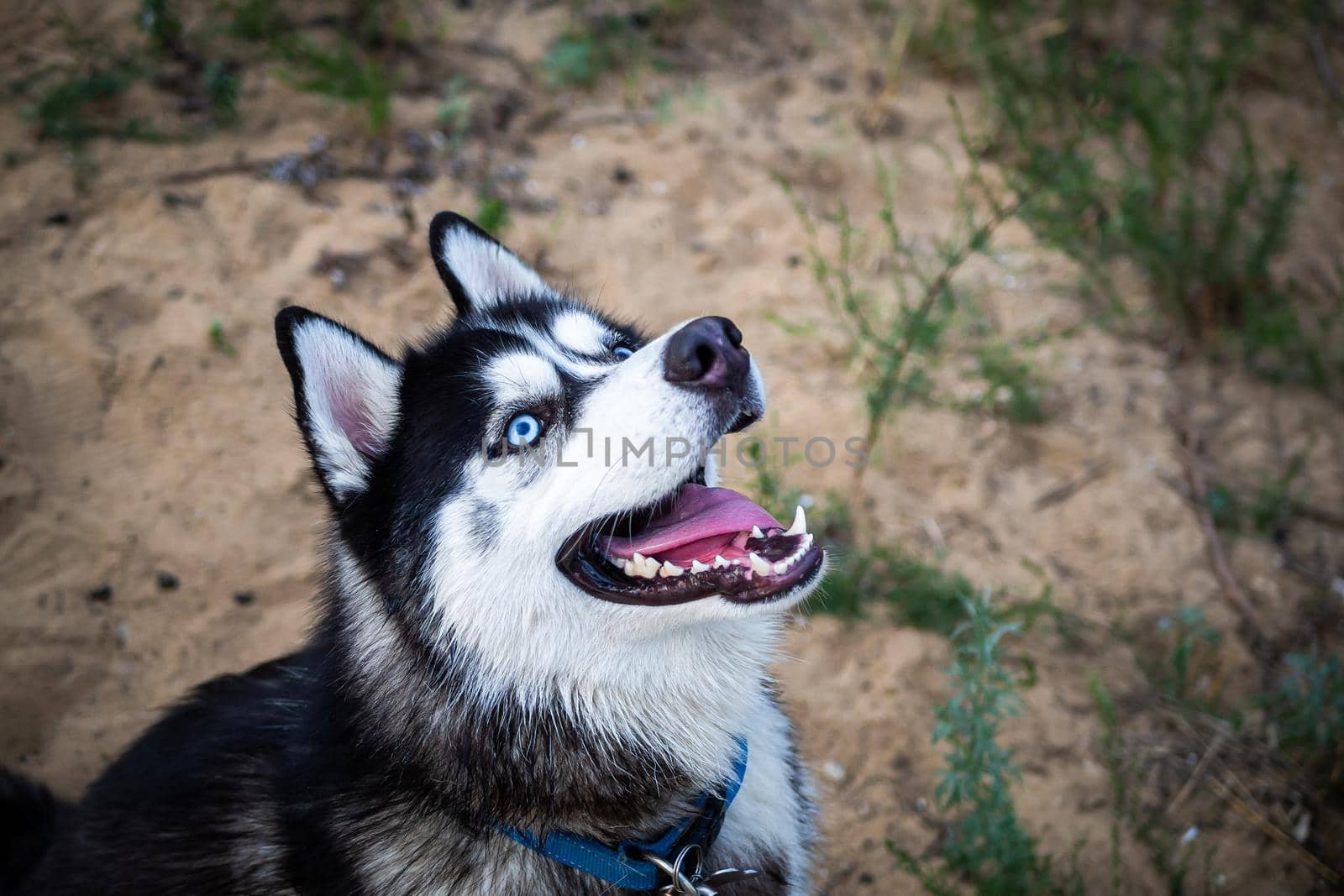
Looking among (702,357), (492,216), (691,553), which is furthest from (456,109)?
(691,553)

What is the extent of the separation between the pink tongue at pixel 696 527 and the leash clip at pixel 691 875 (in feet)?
2.15

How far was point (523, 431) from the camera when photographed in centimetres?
203

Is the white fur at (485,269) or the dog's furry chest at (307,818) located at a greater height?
the white fur at (485,269)

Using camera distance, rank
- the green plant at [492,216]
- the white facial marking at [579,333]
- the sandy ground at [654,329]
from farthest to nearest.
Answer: the green plant at [492,216] < the sandy ground at [654,329] < the white facial marking at [579,333]

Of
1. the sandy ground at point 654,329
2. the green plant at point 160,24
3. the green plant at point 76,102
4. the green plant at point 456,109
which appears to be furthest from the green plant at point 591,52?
the green plant at point 76,102

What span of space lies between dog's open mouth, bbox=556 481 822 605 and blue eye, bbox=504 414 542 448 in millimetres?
247

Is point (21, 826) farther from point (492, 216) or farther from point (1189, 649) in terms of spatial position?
point (1189, 649)

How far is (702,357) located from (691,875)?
1.17 m

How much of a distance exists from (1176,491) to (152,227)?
480cm

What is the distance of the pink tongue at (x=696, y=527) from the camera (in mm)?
2047

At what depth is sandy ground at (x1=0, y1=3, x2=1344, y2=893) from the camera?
3158 millimetres

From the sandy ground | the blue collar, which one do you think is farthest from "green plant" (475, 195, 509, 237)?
the blue collar

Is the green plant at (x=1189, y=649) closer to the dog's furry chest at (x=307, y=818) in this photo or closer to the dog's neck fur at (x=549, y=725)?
the dog's furry chest at (x=307, y=818)

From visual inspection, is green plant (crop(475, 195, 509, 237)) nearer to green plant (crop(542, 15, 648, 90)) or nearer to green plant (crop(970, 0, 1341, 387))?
green plant (crop(542, 15, 648, 90))
